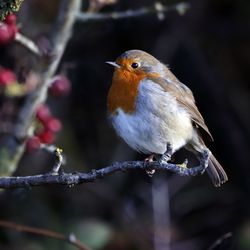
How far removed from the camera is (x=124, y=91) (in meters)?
4.35

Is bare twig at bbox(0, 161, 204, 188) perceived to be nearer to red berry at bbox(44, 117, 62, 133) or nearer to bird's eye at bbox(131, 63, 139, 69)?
red berry at bbox(44, 117, 62, 133)

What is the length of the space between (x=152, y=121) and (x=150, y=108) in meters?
0.08

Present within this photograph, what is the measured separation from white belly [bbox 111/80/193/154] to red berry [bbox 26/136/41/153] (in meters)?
0.49

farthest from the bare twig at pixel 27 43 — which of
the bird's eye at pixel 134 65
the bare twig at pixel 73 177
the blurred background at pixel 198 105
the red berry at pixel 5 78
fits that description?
the blurred background at pixel 198 105

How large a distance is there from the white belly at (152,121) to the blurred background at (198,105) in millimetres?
1865

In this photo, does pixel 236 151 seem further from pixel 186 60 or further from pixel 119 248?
pixel 119 248

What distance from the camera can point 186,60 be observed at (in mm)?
6719

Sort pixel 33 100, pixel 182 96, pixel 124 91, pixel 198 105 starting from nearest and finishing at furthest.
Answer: pixel 124 91, pixel 33 100, pixel 182 96, pixel 198 105

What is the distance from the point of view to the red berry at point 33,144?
4.28 metres

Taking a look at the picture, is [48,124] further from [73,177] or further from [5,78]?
[73,177]

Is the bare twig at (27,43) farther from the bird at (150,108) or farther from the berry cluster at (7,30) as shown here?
the bird at (150,108)

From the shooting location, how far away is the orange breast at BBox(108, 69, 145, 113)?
4.31 m

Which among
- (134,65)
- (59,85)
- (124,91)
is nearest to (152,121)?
(124,91)

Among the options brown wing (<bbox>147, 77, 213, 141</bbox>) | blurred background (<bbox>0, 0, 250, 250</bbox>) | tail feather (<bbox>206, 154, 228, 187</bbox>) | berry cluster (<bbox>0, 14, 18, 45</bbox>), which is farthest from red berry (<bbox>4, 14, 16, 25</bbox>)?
blurred background (<bbox>0, 0, 250, 250</bbox>)
